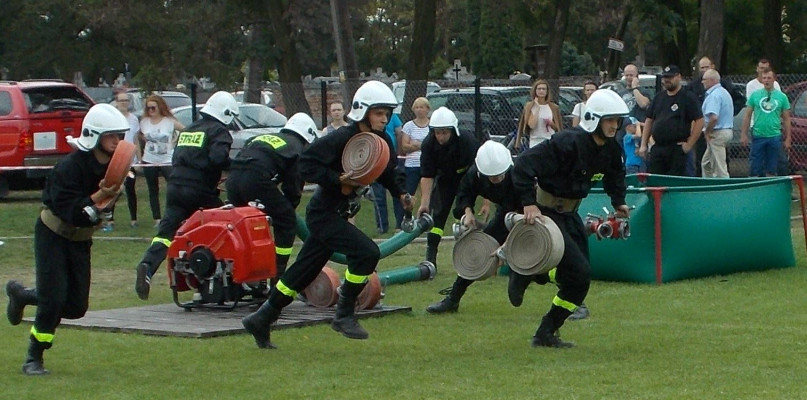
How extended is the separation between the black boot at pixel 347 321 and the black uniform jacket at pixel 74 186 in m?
2.03

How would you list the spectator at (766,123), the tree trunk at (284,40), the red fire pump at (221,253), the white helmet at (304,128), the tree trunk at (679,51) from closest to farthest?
the red fire pump at (221,253)
the white helmet at (304,128)
the spectator at (766,123)
the tree trunk at (679,51)
the tree trunk at (284,40)

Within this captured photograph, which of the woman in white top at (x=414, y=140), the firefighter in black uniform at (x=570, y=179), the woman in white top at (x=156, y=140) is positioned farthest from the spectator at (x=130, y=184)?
the firefighter in black uniform at (x=570, y=179)

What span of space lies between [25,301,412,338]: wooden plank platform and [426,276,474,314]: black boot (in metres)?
0.25

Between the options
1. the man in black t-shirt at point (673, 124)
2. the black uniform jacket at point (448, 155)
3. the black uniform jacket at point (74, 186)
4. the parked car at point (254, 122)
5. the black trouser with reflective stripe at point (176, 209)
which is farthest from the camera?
the parked car at point (254, 122)

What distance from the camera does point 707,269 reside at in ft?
43.8

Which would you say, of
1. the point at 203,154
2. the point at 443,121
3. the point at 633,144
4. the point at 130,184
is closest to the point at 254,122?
the point at 130,184

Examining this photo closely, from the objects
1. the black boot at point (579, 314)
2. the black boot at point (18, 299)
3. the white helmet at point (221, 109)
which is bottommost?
the black boot at point (579, 314)

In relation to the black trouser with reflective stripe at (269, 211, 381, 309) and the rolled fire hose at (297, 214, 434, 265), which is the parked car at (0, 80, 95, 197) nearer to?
the rolled fire hose at (297, 214, 434, 265)

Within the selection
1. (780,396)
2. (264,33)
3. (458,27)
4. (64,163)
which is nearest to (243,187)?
(64,163)

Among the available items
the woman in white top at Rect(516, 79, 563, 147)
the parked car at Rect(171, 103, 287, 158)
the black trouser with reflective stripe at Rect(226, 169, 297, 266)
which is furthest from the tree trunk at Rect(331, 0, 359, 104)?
the black trouser with reflective stripe at Rect(226, 169, 297, 266)

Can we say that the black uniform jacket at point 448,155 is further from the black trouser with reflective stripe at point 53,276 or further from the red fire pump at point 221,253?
the black trouser with reflective stripe at point 53,276

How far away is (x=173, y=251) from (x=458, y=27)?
62004 millimetres

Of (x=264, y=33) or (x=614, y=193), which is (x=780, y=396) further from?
(x=264, y=33)

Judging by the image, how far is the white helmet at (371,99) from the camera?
967 cm
